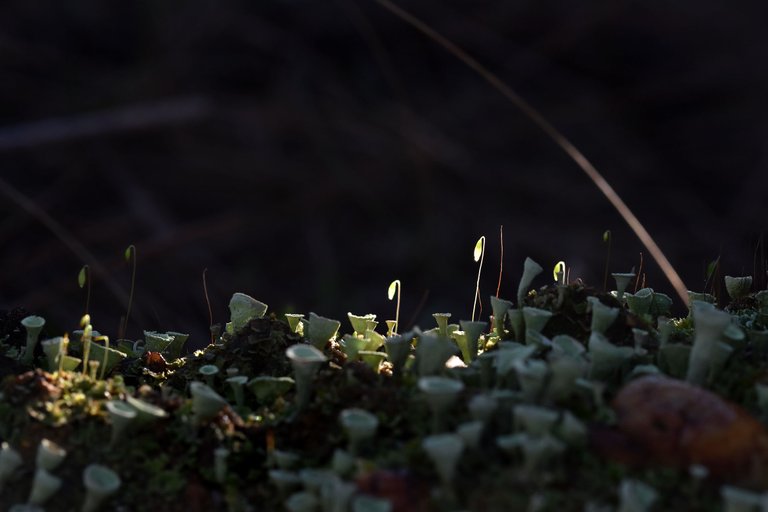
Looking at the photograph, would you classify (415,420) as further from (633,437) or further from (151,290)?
(151,290)

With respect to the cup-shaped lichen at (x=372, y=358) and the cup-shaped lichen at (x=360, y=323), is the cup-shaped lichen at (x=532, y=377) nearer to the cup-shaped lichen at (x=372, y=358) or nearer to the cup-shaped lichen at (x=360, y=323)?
the cup-shaped lichen at (x=372, y=358)

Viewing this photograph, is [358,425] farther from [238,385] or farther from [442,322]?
[442,322]

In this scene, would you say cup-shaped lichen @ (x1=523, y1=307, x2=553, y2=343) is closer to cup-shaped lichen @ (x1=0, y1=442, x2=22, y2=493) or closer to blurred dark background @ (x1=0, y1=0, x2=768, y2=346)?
cup-shaped lichen @ (x1=0, y1=442, x2=22, y2=493)

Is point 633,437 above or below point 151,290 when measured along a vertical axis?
above

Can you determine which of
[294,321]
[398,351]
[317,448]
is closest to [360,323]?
[294,321]

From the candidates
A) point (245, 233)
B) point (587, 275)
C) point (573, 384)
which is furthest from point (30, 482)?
point (245, 233)

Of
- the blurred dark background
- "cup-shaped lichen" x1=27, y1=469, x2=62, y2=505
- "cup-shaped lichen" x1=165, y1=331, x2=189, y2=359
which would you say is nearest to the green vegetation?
"cup-shaped lichen" x1=27, y1=469, x2=62, y2=505
